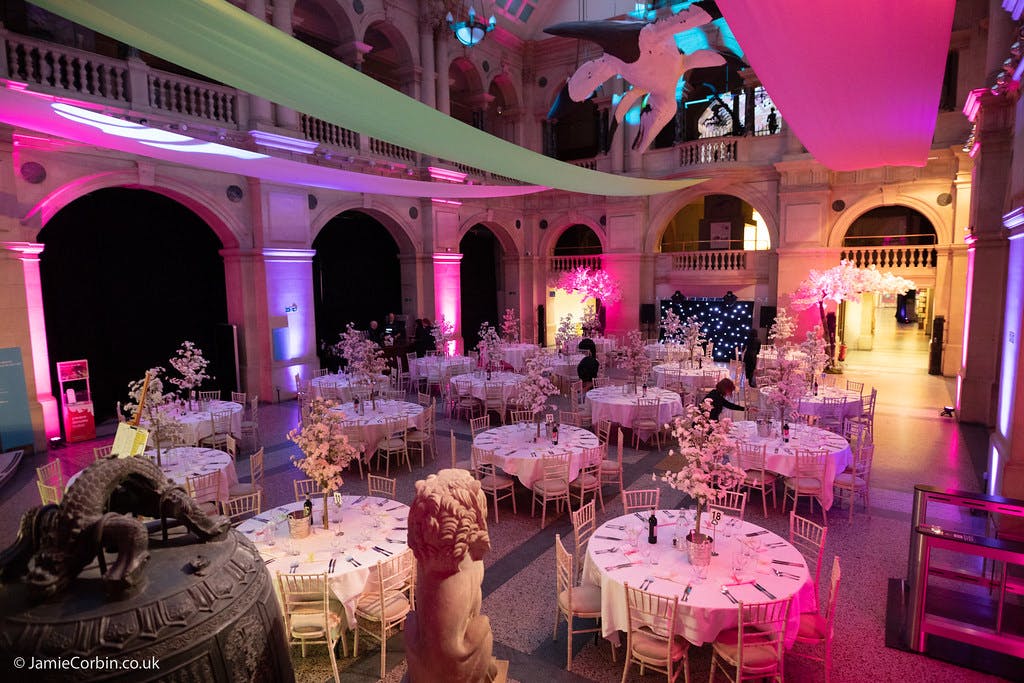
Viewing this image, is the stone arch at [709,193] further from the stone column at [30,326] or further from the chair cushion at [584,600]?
the stone column at [30,326]

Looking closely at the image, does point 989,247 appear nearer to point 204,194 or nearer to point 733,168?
point 733,168

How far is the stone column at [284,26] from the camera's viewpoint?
11344mm

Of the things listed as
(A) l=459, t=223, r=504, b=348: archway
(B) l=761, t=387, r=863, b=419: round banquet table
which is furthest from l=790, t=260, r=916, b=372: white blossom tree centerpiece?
(A) l=459, t=223, r=504, b=348: archway

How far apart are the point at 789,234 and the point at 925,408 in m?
5.91

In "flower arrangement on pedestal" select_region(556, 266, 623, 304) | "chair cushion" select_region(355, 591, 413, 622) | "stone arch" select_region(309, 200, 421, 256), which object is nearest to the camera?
"chair cushion" select_region(355, 591, 413, 622)

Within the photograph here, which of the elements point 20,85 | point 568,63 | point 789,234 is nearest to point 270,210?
point 20,85

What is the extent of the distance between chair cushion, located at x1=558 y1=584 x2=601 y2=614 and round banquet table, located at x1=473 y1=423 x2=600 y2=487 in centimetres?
215

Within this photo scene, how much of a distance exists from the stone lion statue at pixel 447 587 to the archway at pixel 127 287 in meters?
11.3

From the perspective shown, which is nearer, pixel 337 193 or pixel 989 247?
pixel 989 247

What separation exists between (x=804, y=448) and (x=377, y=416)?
18.4 feet

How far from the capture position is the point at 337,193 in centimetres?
1320

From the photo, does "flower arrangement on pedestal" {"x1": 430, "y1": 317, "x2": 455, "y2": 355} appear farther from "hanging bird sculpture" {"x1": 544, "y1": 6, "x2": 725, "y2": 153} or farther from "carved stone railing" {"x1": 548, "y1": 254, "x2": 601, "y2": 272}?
"hanging bird sculpture" {"x1": 544, "y1": 6, "x2": 725, "y2": 153}

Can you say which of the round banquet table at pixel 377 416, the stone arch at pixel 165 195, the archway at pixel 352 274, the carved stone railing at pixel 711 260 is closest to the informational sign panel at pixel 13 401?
the stone arch at pixel 165 195

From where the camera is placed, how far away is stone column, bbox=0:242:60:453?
8422 millimetres
